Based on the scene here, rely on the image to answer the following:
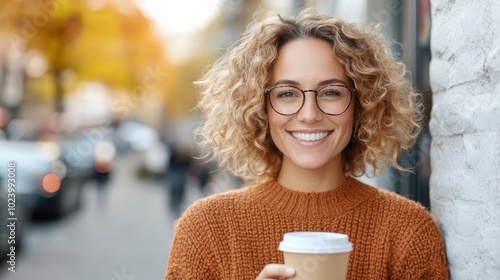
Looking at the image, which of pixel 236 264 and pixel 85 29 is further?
pixel 85 29

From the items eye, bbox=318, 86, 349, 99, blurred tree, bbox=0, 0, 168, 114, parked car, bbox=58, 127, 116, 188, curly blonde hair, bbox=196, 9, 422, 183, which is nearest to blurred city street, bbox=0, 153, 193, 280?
parked car, bbox=58, 127, 116, 188

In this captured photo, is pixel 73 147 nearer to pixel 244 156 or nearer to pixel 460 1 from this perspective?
pixel 244 156

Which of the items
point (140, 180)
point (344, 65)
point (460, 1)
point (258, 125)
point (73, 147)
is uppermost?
point (460, 1)

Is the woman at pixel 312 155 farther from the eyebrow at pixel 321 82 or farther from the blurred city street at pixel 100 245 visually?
the blurred city street at pixel 100 245

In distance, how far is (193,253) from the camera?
95.6 inches

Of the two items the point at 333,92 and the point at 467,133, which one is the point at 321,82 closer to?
the point at 333,92

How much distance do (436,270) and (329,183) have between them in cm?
49

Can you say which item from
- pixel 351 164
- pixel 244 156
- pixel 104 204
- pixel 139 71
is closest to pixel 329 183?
pixel 351 164

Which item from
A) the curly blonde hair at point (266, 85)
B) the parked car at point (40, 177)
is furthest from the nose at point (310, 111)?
the parked car at point (40, 177)

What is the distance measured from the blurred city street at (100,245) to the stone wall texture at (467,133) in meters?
5.06

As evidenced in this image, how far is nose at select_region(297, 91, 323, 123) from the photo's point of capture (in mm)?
2330

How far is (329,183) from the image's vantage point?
2.57 meters

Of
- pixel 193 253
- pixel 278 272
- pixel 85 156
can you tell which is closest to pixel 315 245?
pixel 278 272

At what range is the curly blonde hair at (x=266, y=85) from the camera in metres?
2.48
